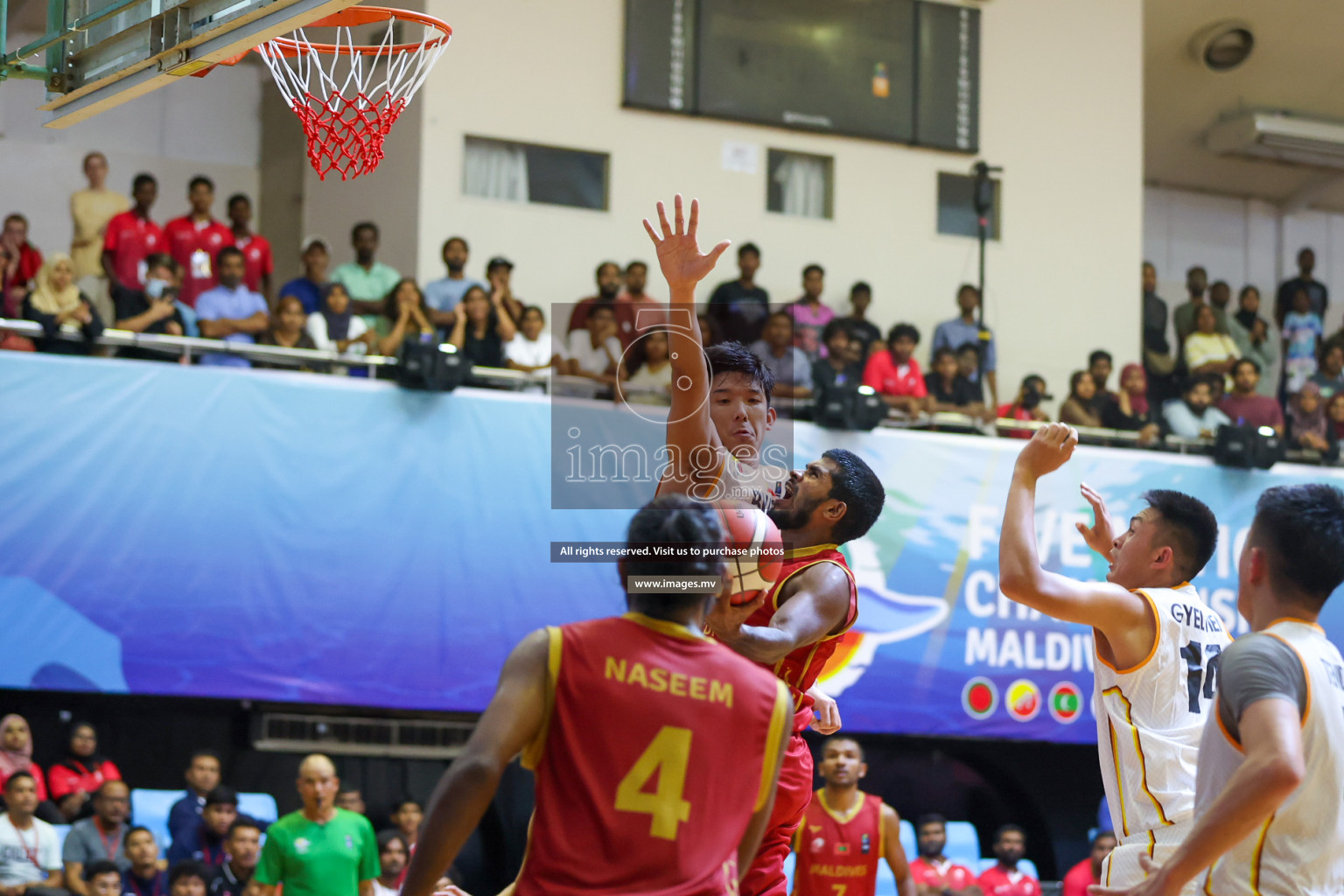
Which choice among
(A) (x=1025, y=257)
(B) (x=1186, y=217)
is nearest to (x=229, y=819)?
(A) (x=1025, y=257)

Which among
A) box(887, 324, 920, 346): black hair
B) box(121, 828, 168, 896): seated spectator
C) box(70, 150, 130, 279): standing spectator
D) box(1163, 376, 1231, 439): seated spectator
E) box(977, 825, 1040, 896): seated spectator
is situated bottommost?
box(977, 825, 1040, 896): seated spectator

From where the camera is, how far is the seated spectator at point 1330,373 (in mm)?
15305

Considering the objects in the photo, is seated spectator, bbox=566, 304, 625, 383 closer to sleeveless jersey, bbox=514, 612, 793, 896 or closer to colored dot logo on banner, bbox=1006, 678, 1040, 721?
colored dot logo on banner, bbox=1006, 678, 1040, 721

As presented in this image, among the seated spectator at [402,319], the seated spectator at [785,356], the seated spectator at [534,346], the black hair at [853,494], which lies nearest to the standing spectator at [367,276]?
the seated spectator at [402,319]

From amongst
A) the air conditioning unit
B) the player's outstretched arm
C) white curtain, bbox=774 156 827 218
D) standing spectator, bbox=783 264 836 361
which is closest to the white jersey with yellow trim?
the player's outstretched arm

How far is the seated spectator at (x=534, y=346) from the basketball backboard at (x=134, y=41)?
18.3 feet

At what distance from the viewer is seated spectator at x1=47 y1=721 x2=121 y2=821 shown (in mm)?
10227

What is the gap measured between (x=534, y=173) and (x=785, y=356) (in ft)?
11.6

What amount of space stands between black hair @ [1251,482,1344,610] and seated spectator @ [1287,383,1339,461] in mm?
11214

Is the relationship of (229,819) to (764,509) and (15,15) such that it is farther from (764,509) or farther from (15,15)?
(15,15)

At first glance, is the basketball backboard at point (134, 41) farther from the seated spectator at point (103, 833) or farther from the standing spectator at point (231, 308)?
the seated spectator at point (103, 833)

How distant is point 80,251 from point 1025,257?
9484 mm

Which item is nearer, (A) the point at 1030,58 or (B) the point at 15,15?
(B) the point at 15,15

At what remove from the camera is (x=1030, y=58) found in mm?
16781
